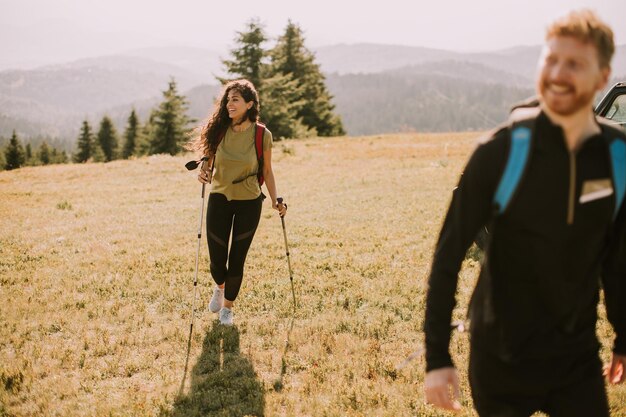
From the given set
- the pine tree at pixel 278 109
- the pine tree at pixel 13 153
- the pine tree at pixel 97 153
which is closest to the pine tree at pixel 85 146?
the pine tree at pixel 97 153

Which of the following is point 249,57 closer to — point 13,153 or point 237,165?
point 237,165

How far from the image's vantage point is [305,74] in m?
49.7

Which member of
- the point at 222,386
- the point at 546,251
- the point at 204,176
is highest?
the point at 546,251

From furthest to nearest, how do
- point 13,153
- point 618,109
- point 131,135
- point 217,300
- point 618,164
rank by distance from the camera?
point 13,153 → point 131,135 → point 618,109 → point 217,300 → point 618,164

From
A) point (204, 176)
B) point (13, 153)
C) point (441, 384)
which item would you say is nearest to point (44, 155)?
point (13, 153)

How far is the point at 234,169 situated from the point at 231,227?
2.92 ft

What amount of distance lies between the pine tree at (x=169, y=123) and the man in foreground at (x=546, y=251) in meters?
51.3

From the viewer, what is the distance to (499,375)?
2.23m

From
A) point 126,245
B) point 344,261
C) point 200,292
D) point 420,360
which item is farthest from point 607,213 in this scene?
point 126,245

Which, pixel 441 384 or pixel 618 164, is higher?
pixel 618 164

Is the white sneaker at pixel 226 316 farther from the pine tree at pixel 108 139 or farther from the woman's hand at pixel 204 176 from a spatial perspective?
the pine tree at pixel 108 139

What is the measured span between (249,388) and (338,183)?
15632 millimetres

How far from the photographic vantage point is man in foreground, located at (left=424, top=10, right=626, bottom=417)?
6.29 ft

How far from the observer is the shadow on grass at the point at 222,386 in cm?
500
